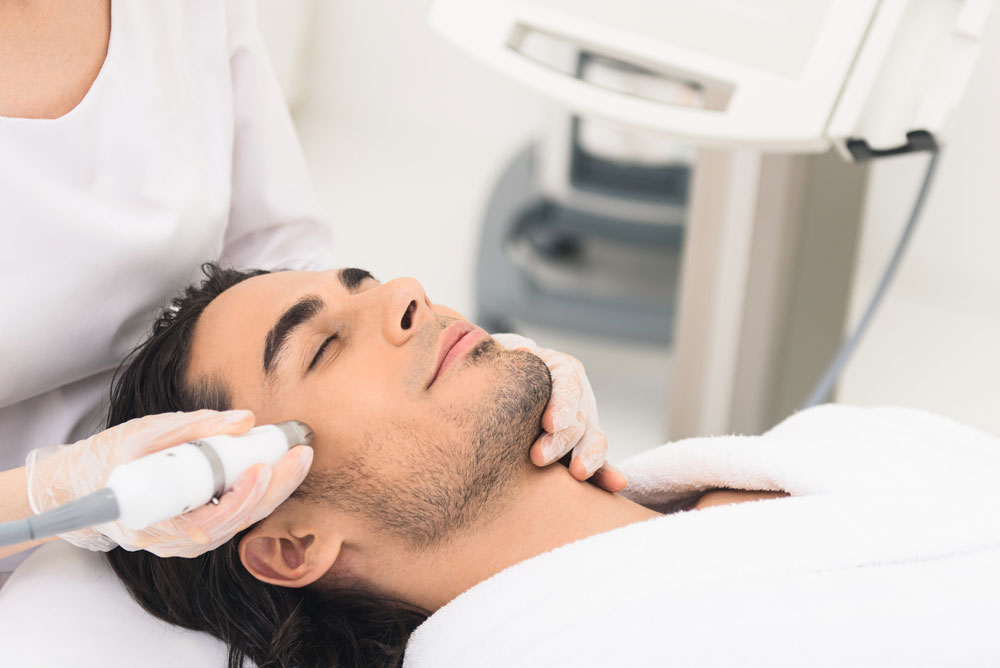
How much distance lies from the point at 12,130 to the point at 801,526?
2.82 ft

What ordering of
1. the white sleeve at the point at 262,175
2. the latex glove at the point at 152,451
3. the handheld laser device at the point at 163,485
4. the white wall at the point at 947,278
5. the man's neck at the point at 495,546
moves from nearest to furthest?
the handheld laser device at the point at 163,485
the latex glove at the point at 152,451
the man's neck at the point at 495,546
the white sleeve at the point at 262,175
the white wall at the point at 947,278

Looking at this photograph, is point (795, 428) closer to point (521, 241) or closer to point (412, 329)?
point (412, 329)

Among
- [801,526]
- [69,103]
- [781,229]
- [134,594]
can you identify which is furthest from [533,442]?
[781,229]

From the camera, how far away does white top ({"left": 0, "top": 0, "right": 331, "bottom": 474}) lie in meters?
0.87

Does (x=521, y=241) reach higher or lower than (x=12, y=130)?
lower

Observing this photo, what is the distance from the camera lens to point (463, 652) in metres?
0.83

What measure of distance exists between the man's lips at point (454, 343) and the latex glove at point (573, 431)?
60mm

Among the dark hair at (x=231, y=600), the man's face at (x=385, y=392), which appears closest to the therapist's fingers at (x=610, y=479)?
the man's face at (x=385, y=392)

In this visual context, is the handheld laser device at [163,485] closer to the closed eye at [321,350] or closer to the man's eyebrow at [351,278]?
the closed eye at [321,350]

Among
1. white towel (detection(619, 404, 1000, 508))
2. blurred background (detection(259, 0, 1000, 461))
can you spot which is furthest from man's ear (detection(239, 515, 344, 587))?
blurred background (detection(259, 0, 1000, 461))

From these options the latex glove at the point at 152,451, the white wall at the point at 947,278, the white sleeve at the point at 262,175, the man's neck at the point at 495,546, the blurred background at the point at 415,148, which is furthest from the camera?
the blurred background at the point at 415,148

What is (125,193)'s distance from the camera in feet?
3.15

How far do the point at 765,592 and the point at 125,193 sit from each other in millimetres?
778

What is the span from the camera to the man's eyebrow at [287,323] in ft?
3.06
